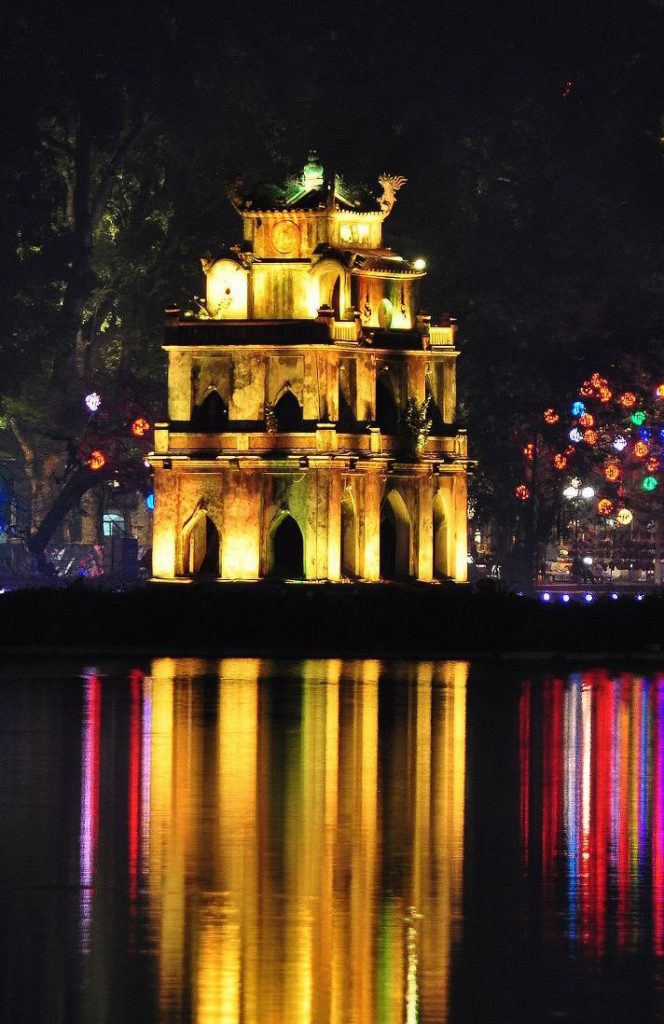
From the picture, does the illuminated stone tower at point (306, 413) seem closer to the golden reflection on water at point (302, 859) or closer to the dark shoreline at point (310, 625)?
the dark shoreline at point (310, 625)

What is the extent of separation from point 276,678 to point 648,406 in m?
50.0

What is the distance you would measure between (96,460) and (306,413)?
1190 inches

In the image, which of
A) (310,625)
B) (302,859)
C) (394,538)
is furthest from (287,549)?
(302,859)

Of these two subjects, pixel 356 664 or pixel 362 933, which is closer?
pixel 362 933

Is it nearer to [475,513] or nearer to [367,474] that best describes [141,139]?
[475,513]

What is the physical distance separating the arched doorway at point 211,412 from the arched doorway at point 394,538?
15.6 ft

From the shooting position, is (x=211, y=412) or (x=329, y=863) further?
(x=211, y=412)

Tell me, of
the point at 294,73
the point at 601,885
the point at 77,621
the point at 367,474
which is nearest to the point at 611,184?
the point at 294,73

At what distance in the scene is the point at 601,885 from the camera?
23.1 meters

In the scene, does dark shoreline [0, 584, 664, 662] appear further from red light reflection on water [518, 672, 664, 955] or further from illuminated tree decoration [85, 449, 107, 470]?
illuminated tree decoration [85, 449, 107, 470]

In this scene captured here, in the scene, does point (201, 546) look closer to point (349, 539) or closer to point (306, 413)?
point (349, 539)

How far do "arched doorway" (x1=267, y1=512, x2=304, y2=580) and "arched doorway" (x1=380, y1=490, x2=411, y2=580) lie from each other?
301cm

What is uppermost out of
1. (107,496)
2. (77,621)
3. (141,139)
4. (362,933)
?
(141,139)

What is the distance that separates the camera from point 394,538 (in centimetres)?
7019
